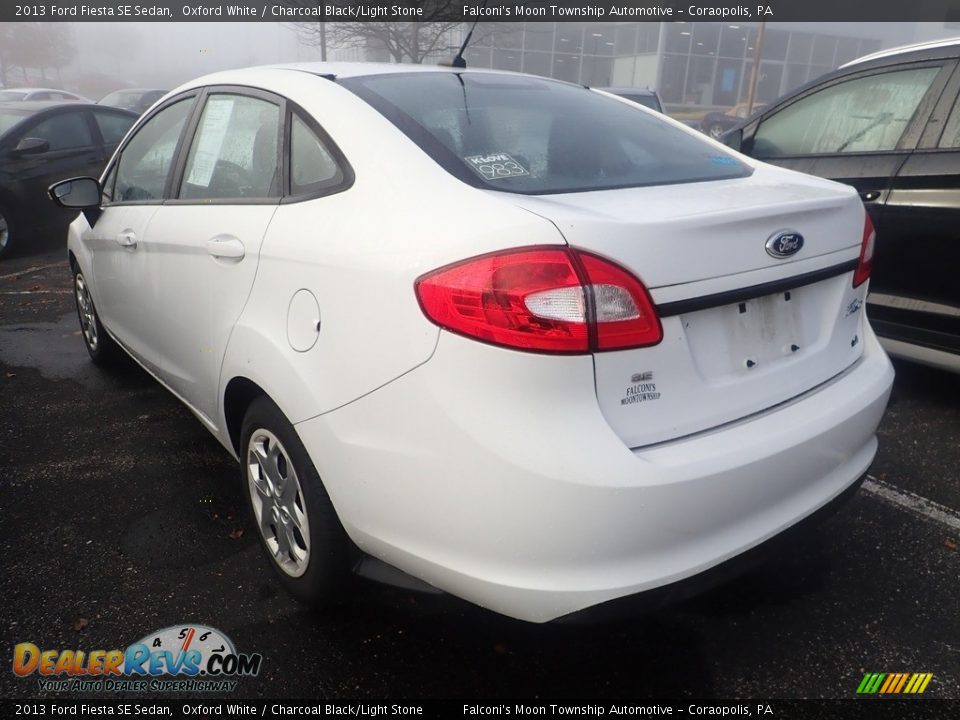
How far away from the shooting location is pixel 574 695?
1.90 m

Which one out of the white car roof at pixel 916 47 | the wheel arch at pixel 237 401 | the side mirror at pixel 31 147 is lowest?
the side mirror at pixel 31 147

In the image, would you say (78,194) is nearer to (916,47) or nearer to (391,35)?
(916,47)

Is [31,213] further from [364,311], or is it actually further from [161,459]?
[364,311]

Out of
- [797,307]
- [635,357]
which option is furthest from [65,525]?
[797,307]

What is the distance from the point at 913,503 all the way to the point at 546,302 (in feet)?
7.03

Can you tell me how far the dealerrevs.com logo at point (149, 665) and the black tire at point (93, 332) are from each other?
2308mm

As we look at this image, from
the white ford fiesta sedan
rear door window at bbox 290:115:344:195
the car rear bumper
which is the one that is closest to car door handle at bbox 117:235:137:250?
the white ford fiesta sedan

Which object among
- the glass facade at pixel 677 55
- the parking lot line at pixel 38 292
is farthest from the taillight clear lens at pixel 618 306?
the glass facade at pixel 677 55

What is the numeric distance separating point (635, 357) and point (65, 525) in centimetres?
226

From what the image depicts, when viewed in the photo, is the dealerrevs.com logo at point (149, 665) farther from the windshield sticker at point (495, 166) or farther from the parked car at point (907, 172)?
the parked car at point (907, 172)

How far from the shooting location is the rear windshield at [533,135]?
191 cm

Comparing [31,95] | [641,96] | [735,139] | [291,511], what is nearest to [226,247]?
[291,511]

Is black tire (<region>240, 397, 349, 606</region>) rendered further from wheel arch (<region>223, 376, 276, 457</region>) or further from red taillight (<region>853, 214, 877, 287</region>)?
red taillight (<region>853, 214, 877, 287</region>)

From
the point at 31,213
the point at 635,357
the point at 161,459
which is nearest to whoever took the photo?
the point at 635,357
